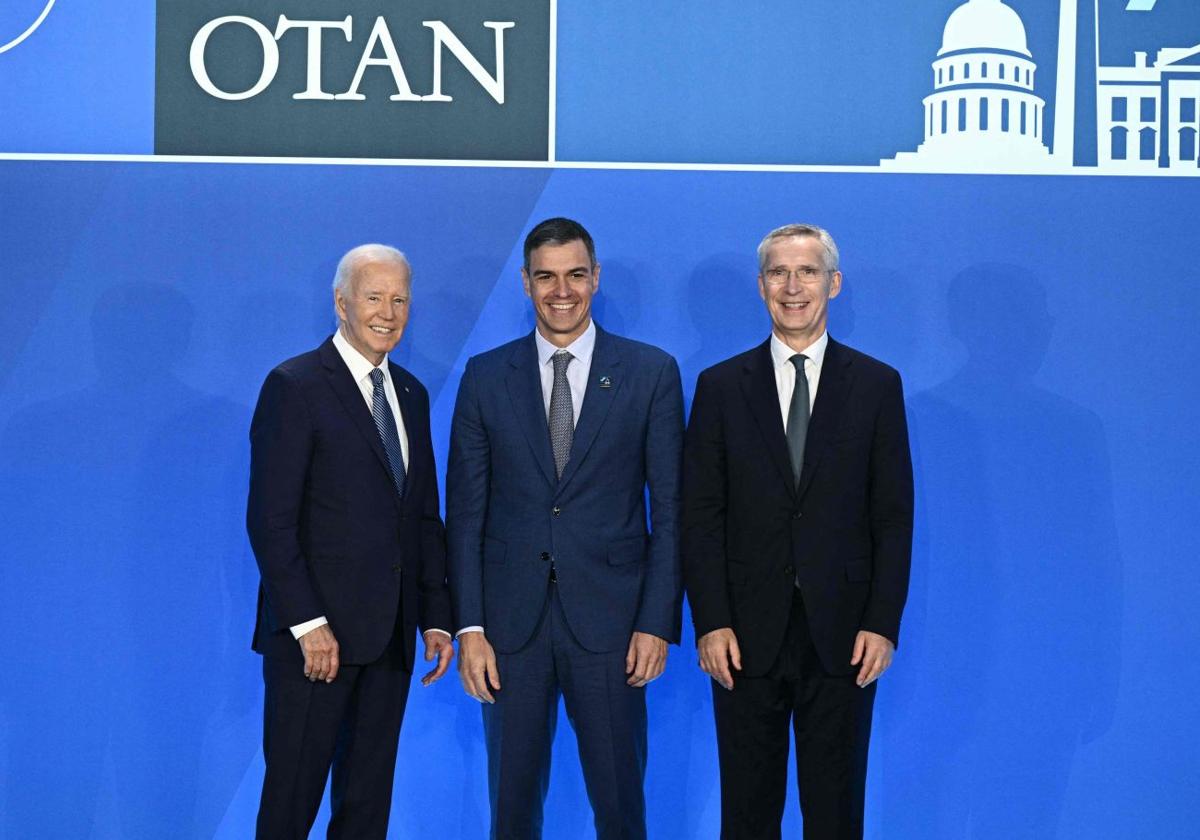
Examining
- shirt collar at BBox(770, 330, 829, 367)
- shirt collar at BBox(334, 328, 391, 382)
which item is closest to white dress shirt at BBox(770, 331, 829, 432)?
shirt collar at BBox(770, 330, 829, 367)

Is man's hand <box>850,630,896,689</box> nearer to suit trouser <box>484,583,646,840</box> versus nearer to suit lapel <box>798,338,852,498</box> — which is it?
suit lapel <box>798,338,852,498</box>

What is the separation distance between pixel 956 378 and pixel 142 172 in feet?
8.27

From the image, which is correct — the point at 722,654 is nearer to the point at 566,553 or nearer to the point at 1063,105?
the point at 566,553

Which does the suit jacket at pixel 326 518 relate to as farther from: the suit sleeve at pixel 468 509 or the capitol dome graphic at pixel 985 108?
the capitol dome graphic at pixel 985 108

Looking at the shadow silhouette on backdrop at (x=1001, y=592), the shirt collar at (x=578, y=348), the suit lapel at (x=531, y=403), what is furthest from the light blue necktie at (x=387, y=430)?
the shadow silhouette on backdrop at (x=1001, y=592)

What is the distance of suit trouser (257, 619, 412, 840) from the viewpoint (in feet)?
9.02

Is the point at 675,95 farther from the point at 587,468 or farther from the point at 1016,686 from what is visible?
the point at 1016,686

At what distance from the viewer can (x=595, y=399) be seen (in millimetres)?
2951

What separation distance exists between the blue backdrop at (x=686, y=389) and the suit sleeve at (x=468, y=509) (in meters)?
0.61

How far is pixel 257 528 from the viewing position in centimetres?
275

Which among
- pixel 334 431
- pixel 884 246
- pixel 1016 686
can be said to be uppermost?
pixel 884 246

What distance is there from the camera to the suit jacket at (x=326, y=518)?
2.74m

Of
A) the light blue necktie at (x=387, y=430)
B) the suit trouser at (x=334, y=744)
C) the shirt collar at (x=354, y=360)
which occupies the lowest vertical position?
the suit trouser at (x=334, y=744)

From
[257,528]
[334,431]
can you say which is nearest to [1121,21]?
[334,431]
